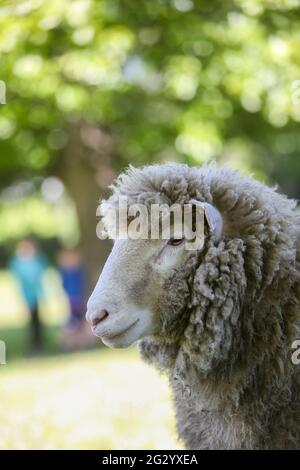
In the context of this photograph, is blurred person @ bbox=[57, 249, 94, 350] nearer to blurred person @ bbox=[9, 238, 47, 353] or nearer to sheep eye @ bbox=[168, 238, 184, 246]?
blurred person @ bbox=[9, 238, 47, 353]

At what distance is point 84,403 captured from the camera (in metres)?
8.34

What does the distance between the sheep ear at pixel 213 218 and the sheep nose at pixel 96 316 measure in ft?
2.27

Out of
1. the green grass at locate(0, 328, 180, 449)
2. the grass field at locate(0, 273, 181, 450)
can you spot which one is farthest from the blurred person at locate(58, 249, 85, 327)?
the green grass at locate(0, 328, 180, 449)

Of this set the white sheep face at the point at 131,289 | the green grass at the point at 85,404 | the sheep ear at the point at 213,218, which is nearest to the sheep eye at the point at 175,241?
the white sheep face at the point at 131,289

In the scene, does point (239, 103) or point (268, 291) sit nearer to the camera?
point (268, 291)

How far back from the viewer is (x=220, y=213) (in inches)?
165

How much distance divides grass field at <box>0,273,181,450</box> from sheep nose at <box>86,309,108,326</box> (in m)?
0.97

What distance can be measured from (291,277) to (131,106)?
417 inches

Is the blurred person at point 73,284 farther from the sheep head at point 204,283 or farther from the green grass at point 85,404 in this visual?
the sheep head at point 204,283

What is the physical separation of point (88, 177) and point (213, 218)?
12.4 meters

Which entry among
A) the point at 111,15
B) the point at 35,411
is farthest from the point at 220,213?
the point at 111,15

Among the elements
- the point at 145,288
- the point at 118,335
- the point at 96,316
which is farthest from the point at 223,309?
the point at 96,316

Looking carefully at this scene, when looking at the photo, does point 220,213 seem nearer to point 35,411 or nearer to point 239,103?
point 35,411

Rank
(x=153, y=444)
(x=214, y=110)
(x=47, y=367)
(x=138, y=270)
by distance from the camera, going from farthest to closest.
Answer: (x=214, y=110) < (x=47, y=367) < (x=153, y=444) < (x=138, y=270)
